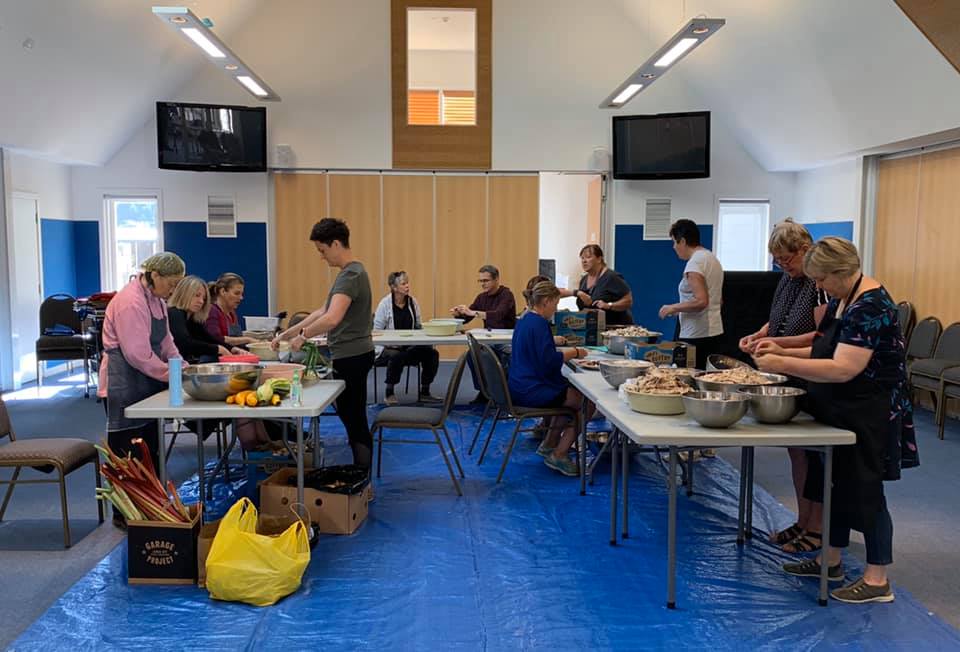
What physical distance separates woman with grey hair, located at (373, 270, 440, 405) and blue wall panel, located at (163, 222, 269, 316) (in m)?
2.90

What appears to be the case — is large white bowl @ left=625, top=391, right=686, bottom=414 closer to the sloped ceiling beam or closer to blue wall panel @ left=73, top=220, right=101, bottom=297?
the sloped ceiling beam

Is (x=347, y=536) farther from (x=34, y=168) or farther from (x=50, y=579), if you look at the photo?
(x=34, y=168)

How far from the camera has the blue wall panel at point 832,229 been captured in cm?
866

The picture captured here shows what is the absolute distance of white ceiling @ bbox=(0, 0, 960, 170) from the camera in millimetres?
6523

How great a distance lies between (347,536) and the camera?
13.2 ft

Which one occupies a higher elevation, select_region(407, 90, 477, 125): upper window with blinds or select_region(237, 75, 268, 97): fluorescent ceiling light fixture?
select_region(407, 90, 477, 125): upper window with blinds

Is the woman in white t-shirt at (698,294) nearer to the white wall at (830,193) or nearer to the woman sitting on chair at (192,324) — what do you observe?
the woman sitting on chair at (192,324)

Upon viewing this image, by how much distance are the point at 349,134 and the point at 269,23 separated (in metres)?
1.58

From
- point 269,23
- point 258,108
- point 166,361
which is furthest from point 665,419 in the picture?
point 269,23

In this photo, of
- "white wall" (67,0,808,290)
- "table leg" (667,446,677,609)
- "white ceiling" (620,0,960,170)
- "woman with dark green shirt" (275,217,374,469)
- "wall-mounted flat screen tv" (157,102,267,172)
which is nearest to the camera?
"table leg" (667,446,677,609)

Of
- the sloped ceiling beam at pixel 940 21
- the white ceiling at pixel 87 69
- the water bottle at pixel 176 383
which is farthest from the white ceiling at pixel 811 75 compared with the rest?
the water bottle at pixel 176 383

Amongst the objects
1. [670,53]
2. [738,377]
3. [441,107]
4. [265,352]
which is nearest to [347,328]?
[265,352]

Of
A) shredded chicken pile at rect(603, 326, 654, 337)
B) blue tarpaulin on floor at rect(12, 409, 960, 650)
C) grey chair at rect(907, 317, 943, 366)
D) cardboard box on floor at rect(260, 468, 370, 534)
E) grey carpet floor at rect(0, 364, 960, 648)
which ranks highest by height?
shredded chicken pile at rect(603, 326, 654, 337)

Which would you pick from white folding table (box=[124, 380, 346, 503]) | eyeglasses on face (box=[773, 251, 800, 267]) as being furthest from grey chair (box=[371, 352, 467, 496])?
eyeglasses on face (box=[773, 251, 800, 267])
